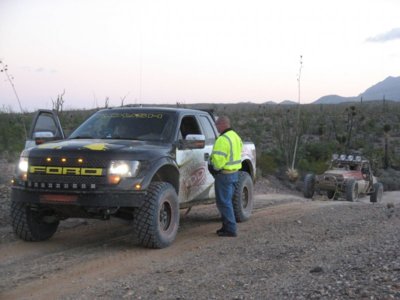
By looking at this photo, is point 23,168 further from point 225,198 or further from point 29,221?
point 225,198

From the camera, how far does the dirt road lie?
218 inches

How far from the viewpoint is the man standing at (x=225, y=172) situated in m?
8.70

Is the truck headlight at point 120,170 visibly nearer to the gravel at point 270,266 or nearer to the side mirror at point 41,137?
the gravel at point 270,266

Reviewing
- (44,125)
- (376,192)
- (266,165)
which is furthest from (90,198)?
(266,165)

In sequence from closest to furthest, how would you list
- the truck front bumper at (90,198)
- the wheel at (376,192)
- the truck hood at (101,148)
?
the truck front bumper at (90,198) < the truck hood at (101,148) < the wheel at (376,192)

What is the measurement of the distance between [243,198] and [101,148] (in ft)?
12.3

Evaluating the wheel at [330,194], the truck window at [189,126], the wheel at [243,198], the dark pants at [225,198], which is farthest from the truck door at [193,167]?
the wheel at [330,194]

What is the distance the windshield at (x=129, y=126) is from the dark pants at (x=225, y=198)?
1.05m

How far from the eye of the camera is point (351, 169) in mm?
19938

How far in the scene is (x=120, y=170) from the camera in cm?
739

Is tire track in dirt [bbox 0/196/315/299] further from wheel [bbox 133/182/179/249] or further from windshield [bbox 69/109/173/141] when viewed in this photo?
windshield [bbox 69/109/173/141]

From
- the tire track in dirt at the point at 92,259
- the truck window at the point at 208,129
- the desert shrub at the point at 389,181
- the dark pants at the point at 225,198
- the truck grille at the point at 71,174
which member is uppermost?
the truck window at the point at 208,129

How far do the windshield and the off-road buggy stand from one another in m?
10.8

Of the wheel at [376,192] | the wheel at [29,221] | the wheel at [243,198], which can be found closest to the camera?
the wheel at [29,221]
